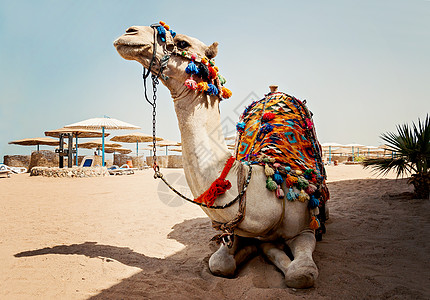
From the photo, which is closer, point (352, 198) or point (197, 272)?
point (197, 272)

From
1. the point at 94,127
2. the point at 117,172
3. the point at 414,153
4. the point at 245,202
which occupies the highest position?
the point at 94,127

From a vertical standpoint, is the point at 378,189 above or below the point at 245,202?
below

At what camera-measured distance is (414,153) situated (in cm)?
613

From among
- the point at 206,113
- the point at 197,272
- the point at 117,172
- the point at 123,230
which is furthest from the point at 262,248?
the point at 117,172

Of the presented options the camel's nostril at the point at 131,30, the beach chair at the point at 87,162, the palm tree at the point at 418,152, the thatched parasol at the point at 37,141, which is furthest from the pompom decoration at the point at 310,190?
the thatched parasol at the point at 37,141

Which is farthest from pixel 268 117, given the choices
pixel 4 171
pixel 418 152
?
pixel 4 171

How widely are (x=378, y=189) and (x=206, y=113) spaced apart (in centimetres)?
715

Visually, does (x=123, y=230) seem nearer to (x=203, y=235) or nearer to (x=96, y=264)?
(x=203, y=235)

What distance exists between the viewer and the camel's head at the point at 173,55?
7.35 feet

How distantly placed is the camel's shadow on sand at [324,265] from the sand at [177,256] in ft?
0.03

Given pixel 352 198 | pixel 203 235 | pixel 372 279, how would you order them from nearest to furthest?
pixel 372 279 < pixel 203 235 < pixel 352 198

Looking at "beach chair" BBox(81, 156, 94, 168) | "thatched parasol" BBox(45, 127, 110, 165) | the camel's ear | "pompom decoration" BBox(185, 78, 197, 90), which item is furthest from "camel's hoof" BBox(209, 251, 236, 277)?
"thatched parasol" BBox(45, 127, 110, 165)

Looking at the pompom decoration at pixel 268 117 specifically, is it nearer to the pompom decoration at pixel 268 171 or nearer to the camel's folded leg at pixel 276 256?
the pompom decoration at pixel 268 171

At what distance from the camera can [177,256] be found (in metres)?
3.71
